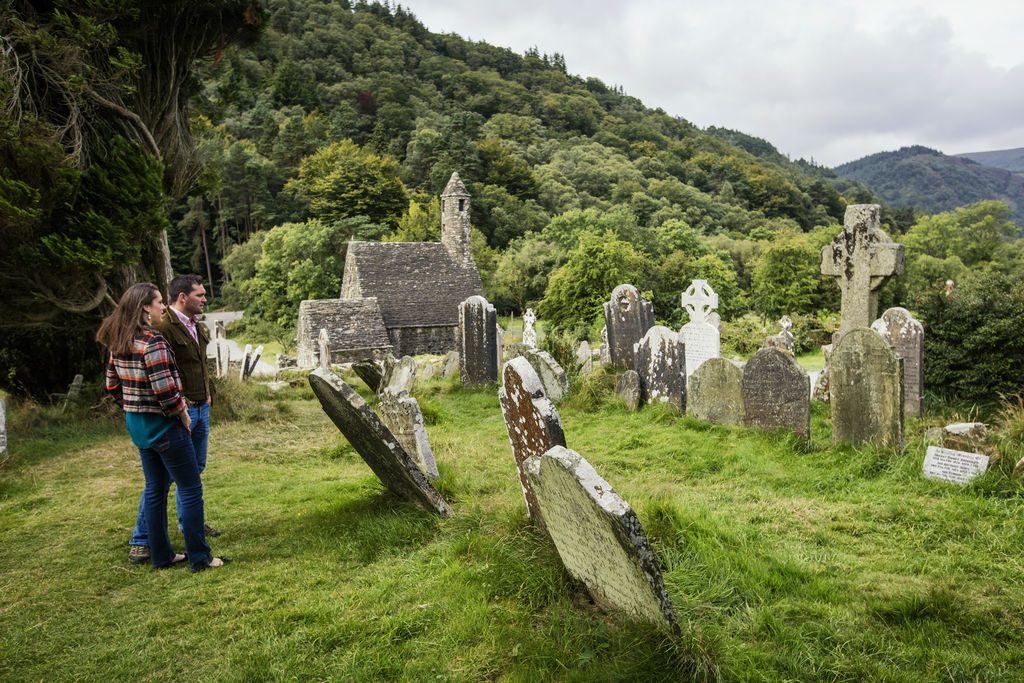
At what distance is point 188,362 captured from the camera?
4.61 metres

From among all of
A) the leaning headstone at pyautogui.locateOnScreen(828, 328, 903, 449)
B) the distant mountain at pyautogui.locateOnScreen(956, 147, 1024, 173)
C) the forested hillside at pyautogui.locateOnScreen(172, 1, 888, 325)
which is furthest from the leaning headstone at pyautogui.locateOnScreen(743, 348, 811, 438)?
the distant mountain at pyautogui.locateOnScreen(956, 147, 1024, 173)

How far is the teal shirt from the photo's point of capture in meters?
4.00

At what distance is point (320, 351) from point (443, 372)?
1036 centimetres

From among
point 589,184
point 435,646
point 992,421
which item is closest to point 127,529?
point 435,646

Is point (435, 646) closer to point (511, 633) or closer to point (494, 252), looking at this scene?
point (511, 633)

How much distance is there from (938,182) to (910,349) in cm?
13259

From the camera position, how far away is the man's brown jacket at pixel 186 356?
179 inches

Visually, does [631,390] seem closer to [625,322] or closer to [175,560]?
[625,322]

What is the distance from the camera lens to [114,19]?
8297 millimetres

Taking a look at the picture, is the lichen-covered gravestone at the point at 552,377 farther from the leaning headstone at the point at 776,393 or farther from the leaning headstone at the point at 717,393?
the leaning headstone at the point at 776,393

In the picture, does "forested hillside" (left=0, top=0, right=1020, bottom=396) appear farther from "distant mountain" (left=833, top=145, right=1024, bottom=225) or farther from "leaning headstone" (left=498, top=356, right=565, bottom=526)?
"distant mountain" (left=833, top=145, right=1024, bottom=225)

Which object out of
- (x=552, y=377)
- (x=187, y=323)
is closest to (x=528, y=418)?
(x=187, y=323)

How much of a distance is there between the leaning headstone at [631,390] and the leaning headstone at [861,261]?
2731mm

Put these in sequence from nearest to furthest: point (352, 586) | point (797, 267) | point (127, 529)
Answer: point (352, 586) < point (127, 529) < point (797, 267)
